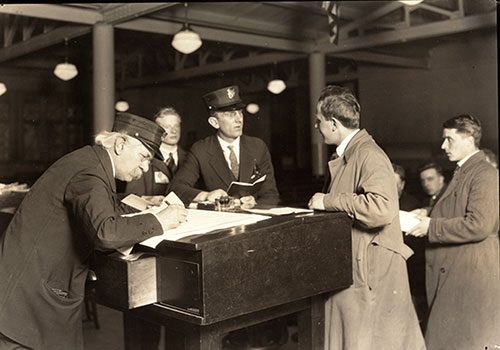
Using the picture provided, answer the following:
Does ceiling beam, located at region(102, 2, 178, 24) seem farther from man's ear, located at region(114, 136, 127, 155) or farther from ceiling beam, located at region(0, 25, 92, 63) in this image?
man's ear, located at region(114, 136, 127, 155)

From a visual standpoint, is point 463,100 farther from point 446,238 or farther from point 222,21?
point 446,238

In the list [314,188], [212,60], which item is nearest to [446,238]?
[314,188]

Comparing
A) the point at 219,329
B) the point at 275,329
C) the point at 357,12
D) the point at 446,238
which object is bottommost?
the point at 275,329

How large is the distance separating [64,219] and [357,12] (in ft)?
27.4

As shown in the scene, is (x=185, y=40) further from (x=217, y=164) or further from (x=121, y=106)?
(x=121, y=106)

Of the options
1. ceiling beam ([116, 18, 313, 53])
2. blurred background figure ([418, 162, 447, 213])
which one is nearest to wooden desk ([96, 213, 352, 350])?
blurred background figure ([418, 162, 447, 213])

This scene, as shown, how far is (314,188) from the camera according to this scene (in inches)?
253

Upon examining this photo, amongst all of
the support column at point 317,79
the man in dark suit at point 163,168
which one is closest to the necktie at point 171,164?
the man in dark suit at point 163,168

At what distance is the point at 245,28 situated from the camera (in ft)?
32.2

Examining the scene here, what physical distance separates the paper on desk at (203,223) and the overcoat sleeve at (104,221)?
0.16 ft

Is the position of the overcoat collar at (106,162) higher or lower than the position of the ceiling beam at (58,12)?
lower

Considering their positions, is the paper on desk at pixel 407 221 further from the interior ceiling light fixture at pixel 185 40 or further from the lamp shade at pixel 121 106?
the lamp shade at pixel 121 106

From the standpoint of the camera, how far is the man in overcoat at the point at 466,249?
2.85 meters

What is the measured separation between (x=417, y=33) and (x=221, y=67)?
5318 millimetres
